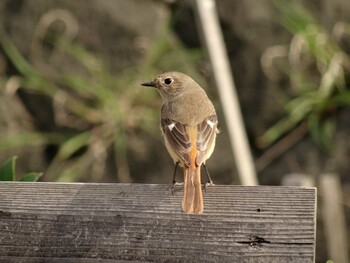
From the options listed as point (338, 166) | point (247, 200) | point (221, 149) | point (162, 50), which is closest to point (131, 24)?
point (162, 50)

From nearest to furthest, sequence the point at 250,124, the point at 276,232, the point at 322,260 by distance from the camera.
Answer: the point at 276,232, the point at 322,260, the point at 250,124

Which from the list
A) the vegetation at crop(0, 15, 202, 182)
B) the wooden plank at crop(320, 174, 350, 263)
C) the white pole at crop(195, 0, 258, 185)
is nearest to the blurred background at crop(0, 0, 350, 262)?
the vegetation at crop(0, 15, 202, 182)

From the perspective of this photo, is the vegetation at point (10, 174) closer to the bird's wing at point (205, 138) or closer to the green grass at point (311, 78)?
the bird's wing at point (205, 138)

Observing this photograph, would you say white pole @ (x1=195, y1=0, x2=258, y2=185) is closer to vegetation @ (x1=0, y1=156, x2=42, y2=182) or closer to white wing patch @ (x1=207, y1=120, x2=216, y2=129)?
white wing patch @ (x1=207, y1=120, x2=216, y2=129)

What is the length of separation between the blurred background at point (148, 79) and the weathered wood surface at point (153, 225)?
3.89 meters

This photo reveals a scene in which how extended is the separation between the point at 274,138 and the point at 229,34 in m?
1.01

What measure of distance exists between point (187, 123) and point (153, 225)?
1731 mm

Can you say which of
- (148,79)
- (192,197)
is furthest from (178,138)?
(148,79)

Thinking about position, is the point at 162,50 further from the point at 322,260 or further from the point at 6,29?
the point at 322,260

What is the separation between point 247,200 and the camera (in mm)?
3578

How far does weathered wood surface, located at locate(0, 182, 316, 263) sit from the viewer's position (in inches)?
134

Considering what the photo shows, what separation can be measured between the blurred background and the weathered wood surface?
3.89 meters

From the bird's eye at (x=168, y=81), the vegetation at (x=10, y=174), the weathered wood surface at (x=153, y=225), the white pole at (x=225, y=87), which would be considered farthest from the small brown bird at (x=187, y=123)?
the white pole at (x=225, y=87)

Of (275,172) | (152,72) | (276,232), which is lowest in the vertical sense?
(276,232)
